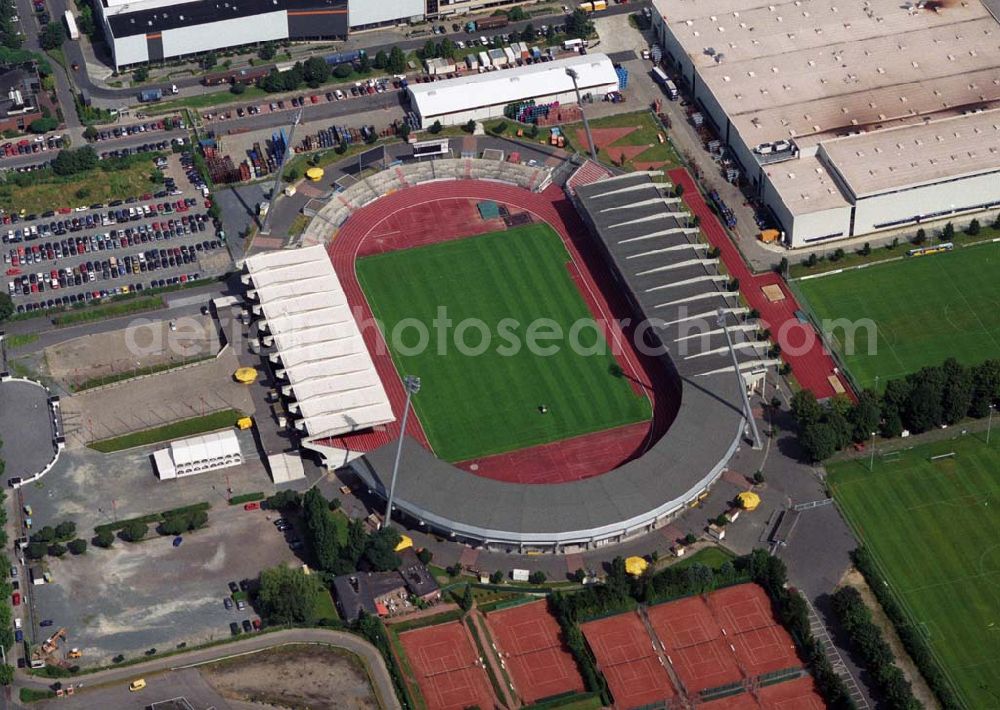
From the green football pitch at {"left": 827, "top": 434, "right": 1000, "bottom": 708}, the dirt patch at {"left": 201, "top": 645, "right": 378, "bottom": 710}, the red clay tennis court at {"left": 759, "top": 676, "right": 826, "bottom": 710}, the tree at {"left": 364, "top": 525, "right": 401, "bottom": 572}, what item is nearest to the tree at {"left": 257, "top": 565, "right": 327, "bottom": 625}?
the dirt patch at {"left": 201, "top": 645, "right": 378, "bottom": 710}

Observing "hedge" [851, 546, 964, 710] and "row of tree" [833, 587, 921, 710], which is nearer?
"row of tree" [833, 587, 921, 710]

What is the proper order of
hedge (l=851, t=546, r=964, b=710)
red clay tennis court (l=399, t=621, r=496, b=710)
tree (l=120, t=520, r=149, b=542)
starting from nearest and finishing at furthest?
hedge (l=851, t=546, r=964, b=710)
red clay tennis court (l=399, t=621, r=496, b=710)
tree (l=120, t=520, r=149, b=542)

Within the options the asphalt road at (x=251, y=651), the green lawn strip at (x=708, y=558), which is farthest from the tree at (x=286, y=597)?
the green lawn strip at (x=708, y=558)

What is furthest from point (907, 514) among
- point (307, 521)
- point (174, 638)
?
point (174, 638)

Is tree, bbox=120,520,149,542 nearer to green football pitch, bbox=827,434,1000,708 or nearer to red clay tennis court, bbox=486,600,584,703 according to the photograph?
red clay tennis court, bbox=486,600,584,703

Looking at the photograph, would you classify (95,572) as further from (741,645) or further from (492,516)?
(741,645)

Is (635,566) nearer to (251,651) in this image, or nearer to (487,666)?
(487,666)

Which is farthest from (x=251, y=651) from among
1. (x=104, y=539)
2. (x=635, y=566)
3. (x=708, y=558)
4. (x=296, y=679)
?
(x=708, y=558)

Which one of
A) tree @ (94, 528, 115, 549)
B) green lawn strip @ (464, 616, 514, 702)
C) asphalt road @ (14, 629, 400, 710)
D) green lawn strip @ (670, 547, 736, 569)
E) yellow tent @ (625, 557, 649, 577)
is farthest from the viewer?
tree @ (94, 528, 115, 549)
